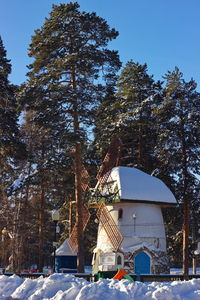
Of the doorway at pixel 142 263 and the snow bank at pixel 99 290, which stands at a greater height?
the snow bank at pixel 99 290

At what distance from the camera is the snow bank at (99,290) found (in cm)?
1126

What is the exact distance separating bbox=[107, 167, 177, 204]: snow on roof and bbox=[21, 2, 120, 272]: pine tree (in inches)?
139

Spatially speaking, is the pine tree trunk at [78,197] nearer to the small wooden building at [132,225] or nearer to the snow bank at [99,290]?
the small wooden building at [132,225]

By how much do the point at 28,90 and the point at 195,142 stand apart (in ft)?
38.8

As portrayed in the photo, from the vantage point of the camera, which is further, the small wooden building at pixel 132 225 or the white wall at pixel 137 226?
the white wall at pixel 137 226

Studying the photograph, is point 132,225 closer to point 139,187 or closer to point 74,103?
point 139,187

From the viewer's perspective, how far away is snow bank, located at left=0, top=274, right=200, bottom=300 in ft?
36.9

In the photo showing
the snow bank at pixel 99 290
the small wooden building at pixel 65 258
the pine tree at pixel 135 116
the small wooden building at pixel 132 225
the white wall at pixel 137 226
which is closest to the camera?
the snow bank at pixel 99 290

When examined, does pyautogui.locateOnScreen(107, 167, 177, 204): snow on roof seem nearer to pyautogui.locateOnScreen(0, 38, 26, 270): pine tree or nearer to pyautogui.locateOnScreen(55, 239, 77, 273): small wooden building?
pyautogui.locateOnScreen(0, 38, 26, 270): pine tree

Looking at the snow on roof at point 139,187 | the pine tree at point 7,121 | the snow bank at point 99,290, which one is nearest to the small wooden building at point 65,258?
the snow on roof at point 139,187

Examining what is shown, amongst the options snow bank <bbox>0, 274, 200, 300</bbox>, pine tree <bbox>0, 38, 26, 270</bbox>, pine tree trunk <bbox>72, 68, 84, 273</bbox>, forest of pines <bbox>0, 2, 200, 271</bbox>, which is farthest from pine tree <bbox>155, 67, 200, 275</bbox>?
snow bank <bbox>0, 274, 200, 300</bbox>

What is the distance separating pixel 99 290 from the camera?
38.7 feet

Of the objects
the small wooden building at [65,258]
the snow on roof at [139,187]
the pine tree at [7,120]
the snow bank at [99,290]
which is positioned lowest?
the small wooden building at [65,258]

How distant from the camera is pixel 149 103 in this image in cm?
3512
